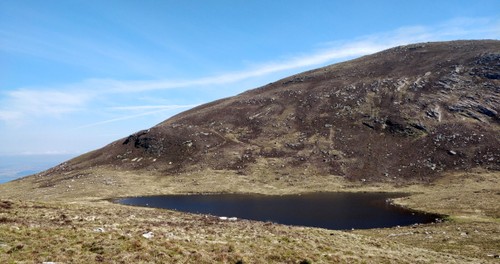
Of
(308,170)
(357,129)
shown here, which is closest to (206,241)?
(308,170)

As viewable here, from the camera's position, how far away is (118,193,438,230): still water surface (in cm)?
5353

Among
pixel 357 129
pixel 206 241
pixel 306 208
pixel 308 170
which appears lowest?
pixel 306 208

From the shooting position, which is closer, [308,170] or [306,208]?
[306,208]

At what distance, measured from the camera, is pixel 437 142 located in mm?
106125

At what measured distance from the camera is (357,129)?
12156cm

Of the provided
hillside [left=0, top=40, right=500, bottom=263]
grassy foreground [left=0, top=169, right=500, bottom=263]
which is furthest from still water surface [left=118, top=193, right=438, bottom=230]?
grassy foreground [left=0, top=169, right=500, bottom=263]

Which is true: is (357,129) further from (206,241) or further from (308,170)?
(206,241)

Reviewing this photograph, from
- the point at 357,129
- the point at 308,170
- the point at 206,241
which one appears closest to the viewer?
the point at 206,241

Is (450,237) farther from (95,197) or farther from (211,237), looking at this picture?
(95,197)

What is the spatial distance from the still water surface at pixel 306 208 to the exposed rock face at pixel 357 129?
2347cm

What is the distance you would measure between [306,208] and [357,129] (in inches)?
2596

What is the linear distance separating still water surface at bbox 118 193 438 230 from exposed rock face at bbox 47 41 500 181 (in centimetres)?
2347

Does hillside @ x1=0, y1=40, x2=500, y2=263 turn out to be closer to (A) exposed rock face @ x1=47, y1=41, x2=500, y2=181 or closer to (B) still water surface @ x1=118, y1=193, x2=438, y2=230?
(A) exposed rock face @ x1=47, y1=41, x2=500, y2=181

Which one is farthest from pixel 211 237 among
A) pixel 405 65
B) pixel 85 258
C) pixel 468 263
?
pixel 405 65
